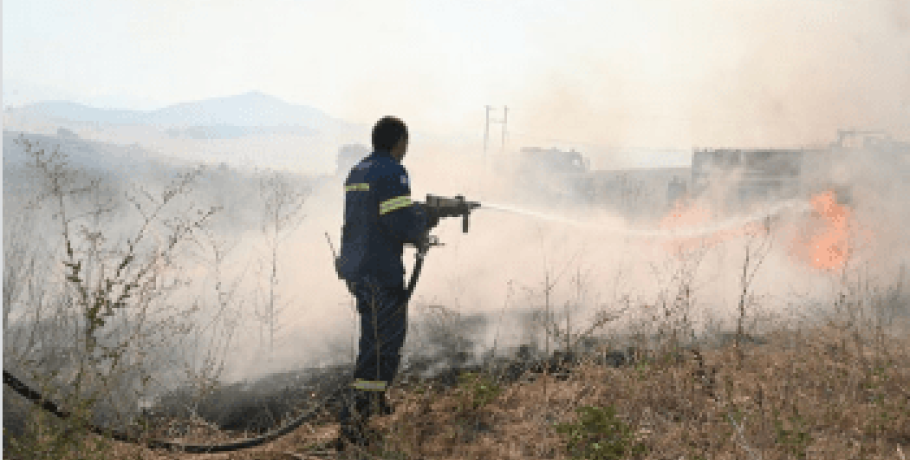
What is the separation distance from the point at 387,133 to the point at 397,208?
526 mm

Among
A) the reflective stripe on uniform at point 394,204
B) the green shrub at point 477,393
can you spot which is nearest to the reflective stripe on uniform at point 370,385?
the green shrub at point 477,393

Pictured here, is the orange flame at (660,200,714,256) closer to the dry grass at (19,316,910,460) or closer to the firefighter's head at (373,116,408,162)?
the dry grass at (19,316,910,460)

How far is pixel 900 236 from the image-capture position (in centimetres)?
991

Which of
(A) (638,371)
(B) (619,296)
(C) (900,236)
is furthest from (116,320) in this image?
(C) (900,236)

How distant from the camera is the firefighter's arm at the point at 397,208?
3.68 metres

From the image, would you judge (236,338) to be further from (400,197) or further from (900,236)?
(900,236)

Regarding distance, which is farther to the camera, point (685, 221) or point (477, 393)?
point (685, 221)

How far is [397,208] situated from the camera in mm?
3674

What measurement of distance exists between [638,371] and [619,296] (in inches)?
163

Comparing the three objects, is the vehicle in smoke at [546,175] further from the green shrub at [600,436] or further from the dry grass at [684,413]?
the green shrub at [600,436]

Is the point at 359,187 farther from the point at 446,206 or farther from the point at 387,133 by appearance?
the point at 446,206

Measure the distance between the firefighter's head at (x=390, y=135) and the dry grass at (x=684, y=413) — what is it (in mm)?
1568

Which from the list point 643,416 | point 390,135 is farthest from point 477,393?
point 390,135

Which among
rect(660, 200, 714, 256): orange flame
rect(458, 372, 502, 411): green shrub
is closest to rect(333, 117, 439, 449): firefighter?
rect(458, 372, 502, 411): green shrub
